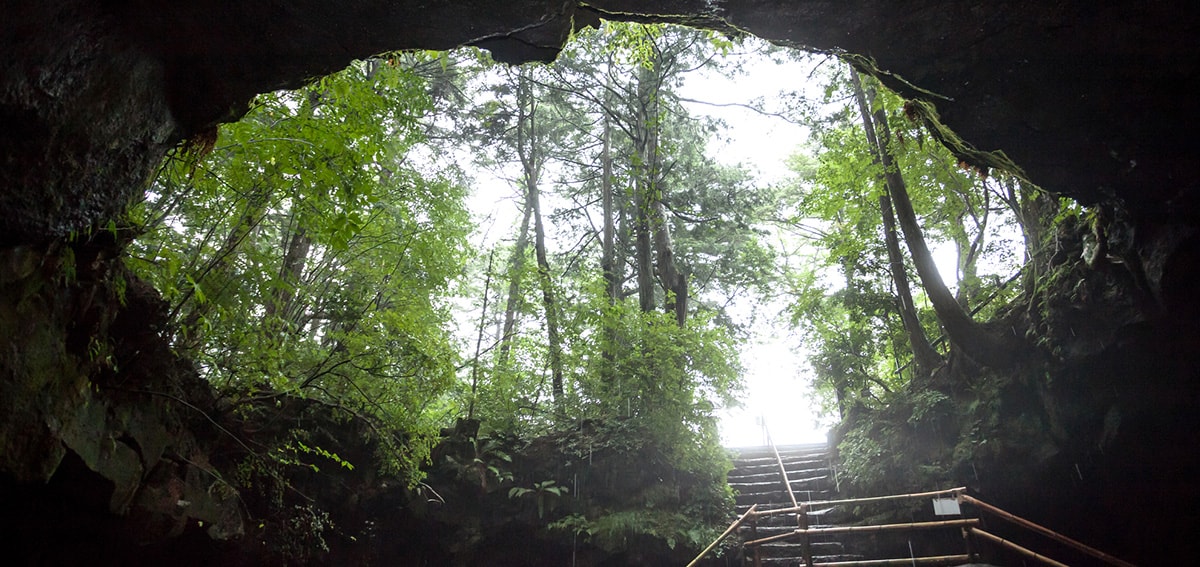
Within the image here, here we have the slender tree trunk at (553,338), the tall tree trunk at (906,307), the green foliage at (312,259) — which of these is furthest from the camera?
the slender tree trunk at (553,338)

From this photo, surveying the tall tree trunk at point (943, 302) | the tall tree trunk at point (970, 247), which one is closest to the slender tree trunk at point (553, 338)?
the tall tree trunk at point (943, 302)

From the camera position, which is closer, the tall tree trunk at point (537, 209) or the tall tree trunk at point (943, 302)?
the tall tree trunk at point (943, 302)

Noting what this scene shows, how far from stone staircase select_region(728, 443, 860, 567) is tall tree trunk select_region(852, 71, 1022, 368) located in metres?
3.44

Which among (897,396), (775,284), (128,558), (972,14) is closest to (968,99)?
(972,14)

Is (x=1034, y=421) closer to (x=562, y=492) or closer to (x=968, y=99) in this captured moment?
(x=968, y=99)

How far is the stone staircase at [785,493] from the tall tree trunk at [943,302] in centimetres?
344

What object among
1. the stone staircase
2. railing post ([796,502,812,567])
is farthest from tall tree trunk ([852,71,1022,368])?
railing post ([796,502,812,567])

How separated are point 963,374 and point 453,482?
7.92m

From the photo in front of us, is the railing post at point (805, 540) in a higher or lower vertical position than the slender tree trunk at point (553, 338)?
lower

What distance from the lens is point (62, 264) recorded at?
3354 mm

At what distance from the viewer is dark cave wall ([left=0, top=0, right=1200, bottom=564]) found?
3133 millimetres

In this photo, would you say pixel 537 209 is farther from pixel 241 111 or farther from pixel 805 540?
pixel 805 540

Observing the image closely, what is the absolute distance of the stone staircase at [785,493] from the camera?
8.38 metres

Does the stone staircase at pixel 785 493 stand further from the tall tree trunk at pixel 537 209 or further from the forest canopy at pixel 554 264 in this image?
the tall tree trunk at pixel 537 209
